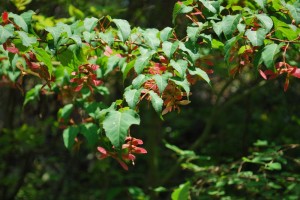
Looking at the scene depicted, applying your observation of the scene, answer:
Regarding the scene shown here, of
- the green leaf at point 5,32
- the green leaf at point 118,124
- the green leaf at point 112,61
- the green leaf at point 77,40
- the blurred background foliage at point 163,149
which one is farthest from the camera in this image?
the blurred background foliage at point 163,149

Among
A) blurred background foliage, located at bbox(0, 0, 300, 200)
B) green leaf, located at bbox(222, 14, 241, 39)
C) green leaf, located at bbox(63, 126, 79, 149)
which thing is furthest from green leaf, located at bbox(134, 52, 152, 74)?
blurred background foliage, located at bbox(0, 0, 300, 200)

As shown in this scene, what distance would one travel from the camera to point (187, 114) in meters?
6.82

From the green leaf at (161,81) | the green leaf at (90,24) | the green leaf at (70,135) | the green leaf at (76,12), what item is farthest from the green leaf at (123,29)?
the green leaf at (76,12)

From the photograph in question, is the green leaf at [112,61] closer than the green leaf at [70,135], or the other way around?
the green leaf at [112,61]

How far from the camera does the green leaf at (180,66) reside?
1.47m

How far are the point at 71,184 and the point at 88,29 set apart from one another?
383 centimetres

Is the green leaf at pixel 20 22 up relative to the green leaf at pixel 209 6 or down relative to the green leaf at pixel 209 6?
down

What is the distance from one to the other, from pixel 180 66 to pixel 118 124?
305 millimetres

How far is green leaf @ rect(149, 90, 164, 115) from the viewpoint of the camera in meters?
1.41

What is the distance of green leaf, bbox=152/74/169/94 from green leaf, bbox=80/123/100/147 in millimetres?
696

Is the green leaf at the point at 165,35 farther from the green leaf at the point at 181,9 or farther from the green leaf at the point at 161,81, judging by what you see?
the green leaf at the point at 161,81

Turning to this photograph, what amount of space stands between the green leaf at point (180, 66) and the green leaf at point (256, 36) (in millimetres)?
234

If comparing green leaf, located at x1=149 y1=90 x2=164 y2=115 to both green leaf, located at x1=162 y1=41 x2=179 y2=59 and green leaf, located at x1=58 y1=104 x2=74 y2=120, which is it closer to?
green leaf, located at x1=162 y1=41 x2=179 y2=59

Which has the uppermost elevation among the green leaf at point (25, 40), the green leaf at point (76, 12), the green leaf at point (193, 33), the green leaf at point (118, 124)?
the green leaf at point (193, 33)
